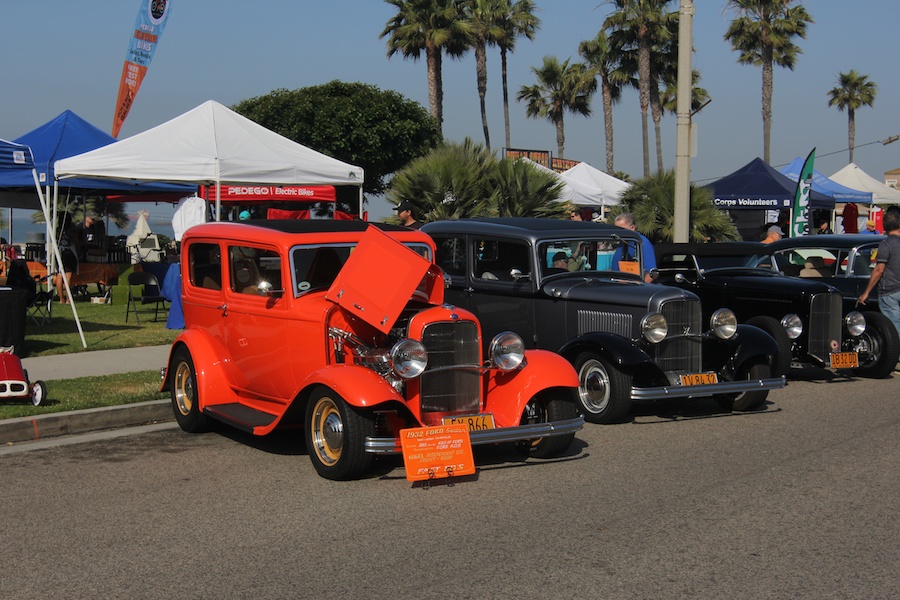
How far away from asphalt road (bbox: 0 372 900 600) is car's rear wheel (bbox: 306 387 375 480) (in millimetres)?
131

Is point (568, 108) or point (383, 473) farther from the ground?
point (568, 108)

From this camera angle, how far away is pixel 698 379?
873cm

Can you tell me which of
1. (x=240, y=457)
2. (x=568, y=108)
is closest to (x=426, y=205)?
(x=240, y=457)

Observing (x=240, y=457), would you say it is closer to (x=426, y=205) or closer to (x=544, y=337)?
(x=544, y=337)

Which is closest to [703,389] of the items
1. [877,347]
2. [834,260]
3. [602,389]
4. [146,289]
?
[602,389]

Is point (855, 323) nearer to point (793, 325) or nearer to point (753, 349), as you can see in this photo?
point (793, 325)

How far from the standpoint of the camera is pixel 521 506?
587 cm

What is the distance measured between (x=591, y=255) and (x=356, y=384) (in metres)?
4.41

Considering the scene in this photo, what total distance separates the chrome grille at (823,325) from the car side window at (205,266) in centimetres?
687

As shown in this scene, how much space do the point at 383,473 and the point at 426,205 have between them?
11260 millimetres

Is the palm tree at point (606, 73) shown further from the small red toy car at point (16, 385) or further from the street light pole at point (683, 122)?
the small red toy car at point (16, 385)

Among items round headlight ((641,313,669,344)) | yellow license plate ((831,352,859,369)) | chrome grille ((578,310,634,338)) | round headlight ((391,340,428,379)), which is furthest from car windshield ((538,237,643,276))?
round headlight ((391,340,428,379))

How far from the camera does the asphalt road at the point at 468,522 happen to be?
4539 mm

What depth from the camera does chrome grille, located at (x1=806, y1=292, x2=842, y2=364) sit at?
1111cm
